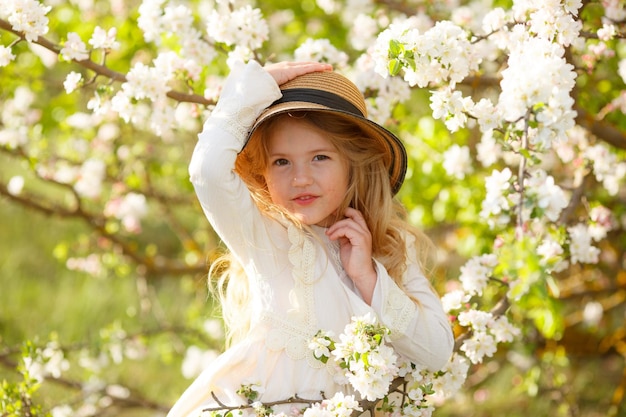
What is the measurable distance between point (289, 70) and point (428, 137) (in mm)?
1407

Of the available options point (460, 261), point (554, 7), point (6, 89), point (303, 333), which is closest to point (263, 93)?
point (303, 333)

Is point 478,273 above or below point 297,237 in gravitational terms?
below

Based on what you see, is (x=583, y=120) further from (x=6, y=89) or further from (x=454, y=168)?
(x=6, y=89)

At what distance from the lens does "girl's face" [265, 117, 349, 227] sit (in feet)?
7.11

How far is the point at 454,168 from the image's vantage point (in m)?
3.00

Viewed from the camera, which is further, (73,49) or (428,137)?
(428,137)

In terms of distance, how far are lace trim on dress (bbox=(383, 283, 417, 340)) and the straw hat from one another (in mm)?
447

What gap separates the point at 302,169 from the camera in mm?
2162

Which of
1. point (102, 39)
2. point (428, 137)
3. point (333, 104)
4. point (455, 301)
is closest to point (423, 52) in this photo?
point (333, 104)

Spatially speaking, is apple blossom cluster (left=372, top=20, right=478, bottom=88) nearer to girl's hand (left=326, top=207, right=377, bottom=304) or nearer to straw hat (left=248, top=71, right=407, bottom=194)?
straw hat (left=248, top=71, right=407, bottom=194)

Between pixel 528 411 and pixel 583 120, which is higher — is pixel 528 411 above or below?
below

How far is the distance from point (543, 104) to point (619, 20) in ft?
3.86

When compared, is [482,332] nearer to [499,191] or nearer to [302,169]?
[499,191]

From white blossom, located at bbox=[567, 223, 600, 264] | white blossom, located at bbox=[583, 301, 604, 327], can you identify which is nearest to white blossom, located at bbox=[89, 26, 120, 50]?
white blossom, located at bbox=[567, 223, 600, 264]
